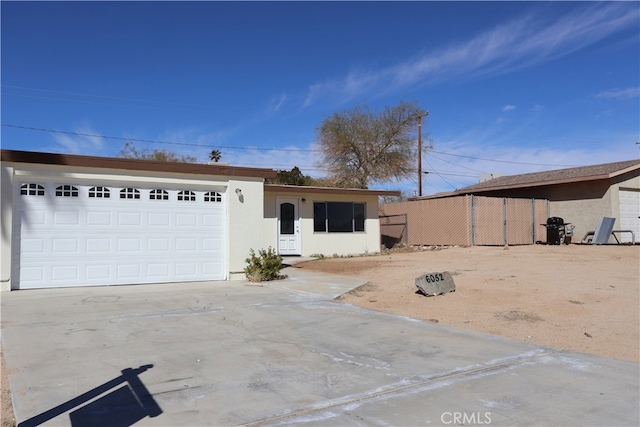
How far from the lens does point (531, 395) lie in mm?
4809

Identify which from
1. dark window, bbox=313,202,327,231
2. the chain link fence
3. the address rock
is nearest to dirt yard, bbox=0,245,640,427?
the address rock

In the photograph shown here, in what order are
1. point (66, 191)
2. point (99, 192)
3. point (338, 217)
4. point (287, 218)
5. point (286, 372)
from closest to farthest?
1. point (286, 372)
2. point (66, 191)
3. point (99, 192)
4. point (287, 218)
5. point (338, 217)

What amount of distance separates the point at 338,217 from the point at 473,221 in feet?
19.7

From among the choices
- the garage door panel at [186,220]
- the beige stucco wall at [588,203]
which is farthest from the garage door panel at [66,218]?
the beige stucco wall at [588,203]

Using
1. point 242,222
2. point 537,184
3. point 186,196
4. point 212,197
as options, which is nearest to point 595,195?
point 537,184

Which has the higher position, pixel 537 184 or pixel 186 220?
pixel 537 184

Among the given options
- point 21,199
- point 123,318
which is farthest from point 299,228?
point 123,318

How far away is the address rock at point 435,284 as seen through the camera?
34.4 ft

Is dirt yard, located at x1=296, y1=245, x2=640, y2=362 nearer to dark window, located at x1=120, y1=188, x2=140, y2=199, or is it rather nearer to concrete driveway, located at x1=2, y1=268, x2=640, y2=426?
concrete driveway, located at x1=2, y1=268, x2=640, y2=426

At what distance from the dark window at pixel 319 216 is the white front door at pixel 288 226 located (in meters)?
0.80

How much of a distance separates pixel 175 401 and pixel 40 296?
7.02m

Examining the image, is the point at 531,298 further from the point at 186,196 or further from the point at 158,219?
the point at 158,219

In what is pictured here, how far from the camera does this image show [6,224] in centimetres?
1066

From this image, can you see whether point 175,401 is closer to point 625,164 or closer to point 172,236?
point 172,236
